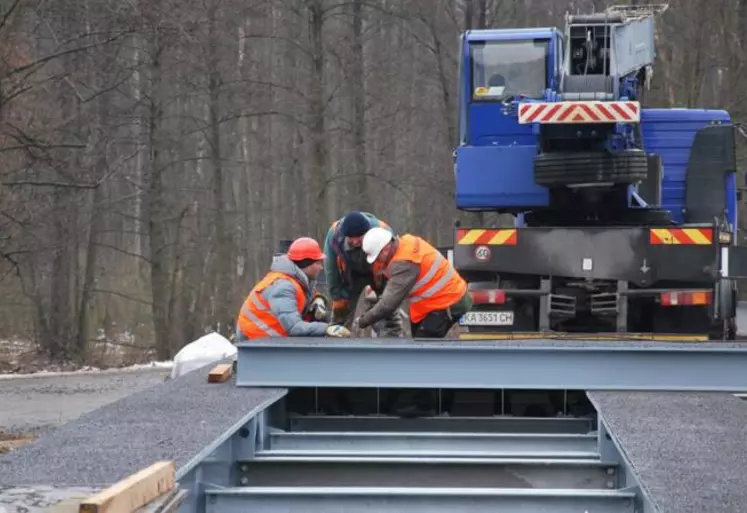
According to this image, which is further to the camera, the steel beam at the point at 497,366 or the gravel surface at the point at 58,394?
the gravel surface at the point at 58,394

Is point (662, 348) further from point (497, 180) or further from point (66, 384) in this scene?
point (66, 384)

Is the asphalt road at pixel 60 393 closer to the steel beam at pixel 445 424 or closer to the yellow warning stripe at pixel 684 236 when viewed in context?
the yellow warning stripe at pixel 684 236

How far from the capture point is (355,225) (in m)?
9.30

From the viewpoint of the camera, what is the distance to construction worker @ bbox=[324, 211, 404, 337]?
9398 mm

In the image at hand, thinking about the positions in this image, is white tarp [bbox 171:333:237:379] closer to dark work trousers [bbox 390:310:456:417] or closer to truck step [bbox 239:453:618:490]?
dark work trousers [bbox 390:310:456:417]

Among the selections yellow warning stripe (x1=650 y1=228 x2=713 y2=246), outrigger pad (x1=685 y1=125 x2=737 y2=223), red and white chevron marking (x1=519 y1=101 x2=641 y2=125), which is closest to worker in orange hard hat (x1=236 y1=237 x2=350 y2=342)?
red and white chevron marking (x1=519 y1=101 x2=641 y2=125)

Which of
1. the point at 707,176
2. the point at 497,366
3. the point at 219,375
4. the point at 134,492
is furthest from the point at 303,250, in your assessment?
the point at 707,176

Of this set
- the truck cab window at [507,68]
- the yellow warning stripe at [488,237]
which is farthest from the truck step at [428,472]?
the truck cab window at [507,68]

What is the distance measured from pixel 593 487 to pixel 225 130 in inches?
1084

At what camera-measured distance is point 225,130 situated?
32.2 meters

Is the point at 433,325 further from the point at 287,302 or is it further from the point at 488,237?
the point at 488,237

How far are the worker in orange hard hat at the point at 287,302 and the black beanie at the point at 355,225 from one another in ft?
1.34

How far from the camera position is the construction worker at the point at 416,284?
8531mm

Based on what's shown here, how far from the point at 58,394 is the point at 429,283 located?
987 centimetres
